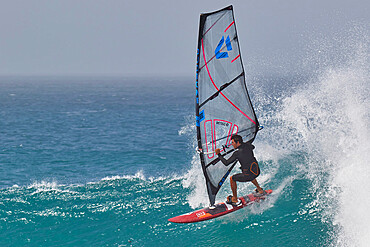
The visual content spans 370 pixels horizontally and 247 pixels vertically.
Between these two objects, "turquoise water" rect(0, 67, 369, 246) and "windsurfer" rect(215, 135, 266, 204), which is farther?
"turquoise water" rect(0, 67, 369, 246)

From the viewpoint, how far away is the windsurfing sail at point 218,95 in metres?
10.3

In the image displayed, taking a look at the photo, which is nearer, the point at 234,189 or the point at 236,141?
the point at 236,141

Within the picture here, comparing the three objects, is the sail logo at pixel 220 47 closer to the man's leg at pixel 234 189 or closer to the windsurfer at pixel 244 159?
the windsurfer at pixel 244 159

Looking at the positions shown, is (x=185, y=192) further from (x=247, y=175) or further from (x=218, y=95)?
(x=218, y=95)

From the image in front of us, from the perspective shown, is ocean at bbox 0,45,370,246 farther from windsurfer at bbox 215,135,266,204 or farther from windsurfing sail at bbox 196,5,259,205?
windsurfing sail at bbox 196,5,259,205

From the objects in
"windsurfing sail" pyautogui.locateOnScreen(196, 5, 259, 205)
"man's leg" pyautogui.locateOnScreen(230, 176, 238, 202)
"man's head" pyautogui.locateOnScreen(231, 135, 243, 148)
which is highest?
"windsurfing sail" pyautogui.locateOnScreen(196, 5, 259, 205)

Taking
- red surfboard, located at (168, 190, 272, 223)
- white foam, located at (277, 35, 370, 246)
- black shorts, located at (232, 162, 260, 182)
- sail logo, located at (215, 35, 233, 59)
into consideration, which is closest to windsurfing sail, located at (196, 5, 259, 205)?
sail logo, located at (215, 35, 233, 59)

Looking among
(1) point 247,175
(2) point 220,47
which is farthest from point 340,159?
(2) point 220,47

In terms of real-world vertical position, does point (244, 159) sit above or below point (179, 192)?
above

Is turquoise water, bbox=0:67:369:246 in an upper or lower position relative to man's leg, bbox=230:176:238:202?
lower

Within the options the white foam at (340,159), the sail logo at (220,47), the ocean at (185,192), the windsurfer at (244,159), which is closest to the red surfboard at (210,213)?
the ocean at (185,192)

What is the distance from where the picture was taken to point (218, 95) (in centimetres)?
1098

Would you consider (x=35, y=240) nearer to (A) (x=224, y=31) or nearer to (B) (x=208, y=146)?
(B) (x=208, y=146)

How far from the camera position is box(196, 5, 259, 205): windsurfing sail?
10344mm
